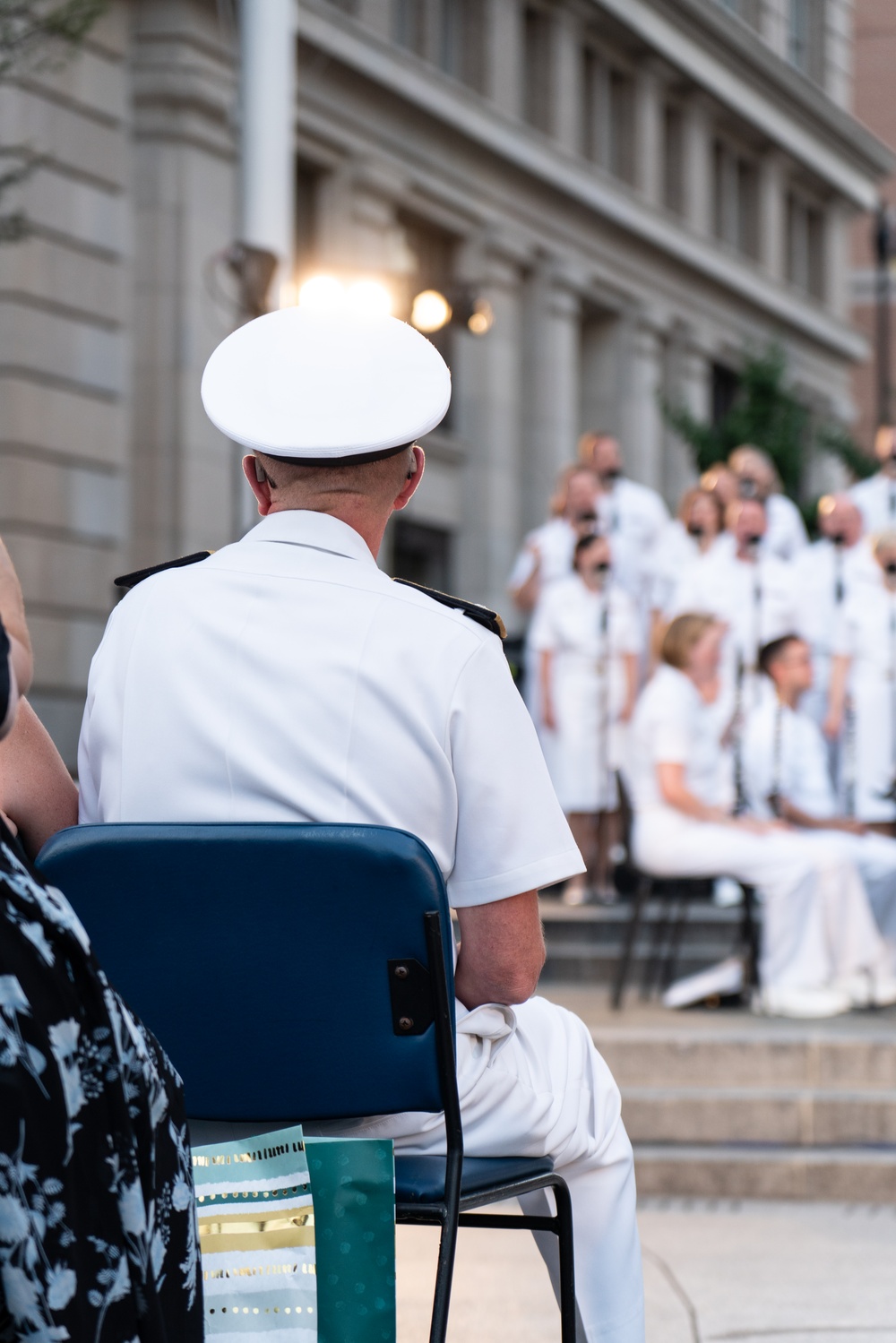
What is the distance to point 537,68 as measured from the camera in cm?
2458

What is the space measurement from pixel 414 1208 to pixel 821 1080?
A: 441 cm

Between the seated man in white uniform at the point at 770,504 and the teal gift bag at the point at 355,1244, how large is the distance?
901 cm

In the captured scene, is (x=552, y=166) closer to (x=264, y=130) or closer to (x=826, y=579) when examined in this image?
(x=826, y=579)

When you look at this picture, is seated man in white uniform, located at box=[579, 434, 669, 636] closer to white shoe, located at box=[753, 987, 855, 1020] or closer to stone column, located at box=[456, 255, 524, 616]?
white shoe, located at box=[753, 987, 855, 1020]

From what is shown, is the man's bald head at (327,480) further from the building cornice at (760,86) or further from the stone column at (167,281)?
the building cornice at (760,86)

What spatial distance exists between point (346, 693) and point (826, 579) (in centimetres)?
867

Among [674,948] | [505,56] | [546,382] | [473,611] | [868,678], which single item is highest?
[505,56]

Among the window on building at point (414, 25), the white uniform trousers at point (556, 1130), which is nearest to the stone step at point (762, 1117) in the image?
the white uniform trousers at point (556, 1130)

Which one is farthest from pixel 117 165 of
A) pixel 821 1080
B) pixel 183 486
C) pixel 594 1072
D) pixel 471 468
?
pixel 594 1072

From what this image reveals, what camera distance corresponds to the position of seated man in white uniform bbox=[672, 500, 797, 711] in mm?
10797

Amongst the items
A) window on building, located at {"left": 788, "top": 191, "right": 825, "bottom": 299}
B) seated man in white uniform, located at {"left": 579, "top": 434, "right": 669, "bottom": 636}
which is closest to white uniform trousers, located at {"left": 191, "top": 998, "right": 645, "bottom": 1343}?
seated man in white uniform, located at {"left": 579, "top": 434, "right": 669, "bottom": 636}

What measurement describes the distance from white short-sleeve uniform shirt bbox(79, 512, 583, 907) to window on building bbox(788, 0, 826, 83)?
1271 inches

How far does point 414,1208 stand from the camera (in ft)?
8.62

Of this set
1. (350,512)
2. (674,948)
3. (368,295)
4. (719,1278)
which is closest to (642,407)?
(368,295)
